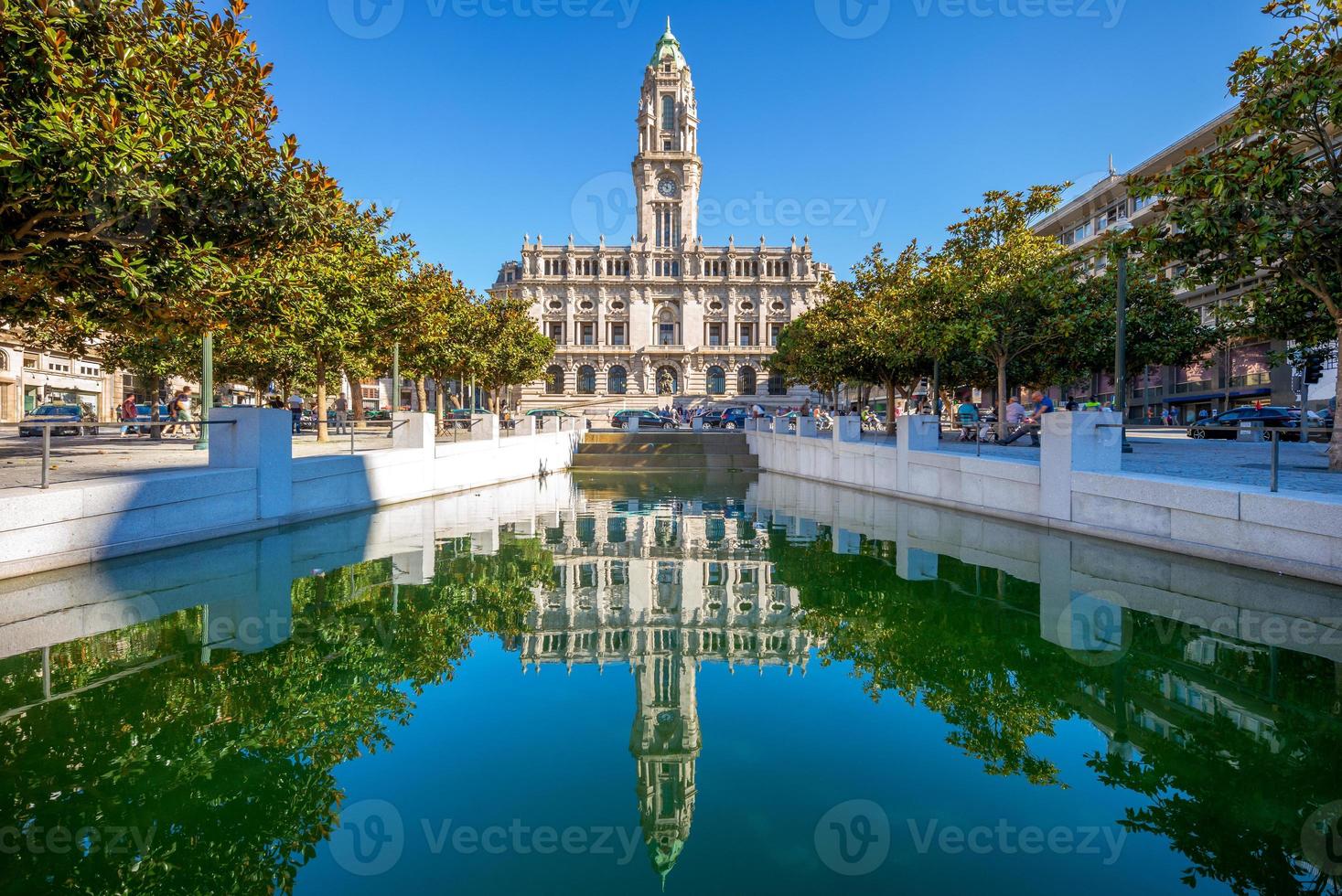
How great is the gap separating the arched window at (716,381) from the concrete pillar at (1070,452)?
6627cm

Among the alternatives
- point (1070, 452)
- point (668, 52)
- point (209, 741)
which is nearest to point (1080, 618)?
point (1070, 452)

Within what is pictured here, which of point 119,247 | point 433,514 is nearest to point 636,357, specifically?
point 433,514

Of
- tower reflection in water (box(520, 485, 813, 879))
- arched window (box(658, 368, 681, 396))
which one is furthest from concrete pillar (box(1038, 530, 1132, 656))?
arched window (box(658, 368, 681, 396))

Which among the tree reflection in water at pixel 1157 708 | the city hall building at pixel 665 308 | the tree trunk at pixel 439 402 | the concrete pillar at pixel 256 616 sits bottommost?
the tree reflection in water at pixel 1157 708

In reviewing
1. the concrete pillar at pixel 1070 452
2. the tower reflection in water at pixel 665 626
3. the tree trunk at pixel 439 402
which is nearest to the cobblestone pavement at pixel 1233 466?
the concrete pillar at pixel 1070 452

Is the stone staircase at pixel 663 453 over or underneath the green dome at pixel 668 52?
underneath

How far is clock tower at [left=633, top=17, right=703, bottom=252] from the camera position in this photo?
81250mm

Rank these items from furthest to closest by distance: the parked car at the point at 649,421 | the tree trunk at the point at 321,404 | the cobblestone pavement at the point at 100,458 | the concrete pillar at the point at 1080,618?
the parked car at the point at 649,421, the tree trunk at the point at 321,404, the cobblestone pavement at the point at 100,458, the concrete pillar at the point at 1080,618

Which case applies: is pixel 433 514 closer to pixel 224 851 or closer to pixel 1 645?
pixel 1 645

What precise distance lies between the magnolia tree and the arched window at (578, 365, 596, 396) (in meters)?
68.9

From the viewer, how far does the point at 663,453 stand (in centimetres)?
3338

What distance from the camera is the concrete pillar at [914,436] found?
16.5 m

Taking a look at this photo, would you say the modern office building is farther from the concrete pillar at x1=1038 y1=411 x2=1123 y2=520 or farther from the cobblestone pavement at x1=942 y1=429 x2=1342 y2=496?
the concrete pillar at x1=1038 y1=411 x2=1123 y2=520

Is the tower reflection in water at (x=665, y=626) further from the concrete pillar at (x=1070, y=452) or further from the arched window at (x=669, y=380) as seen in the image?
the arched window at (x=669, y=380)
